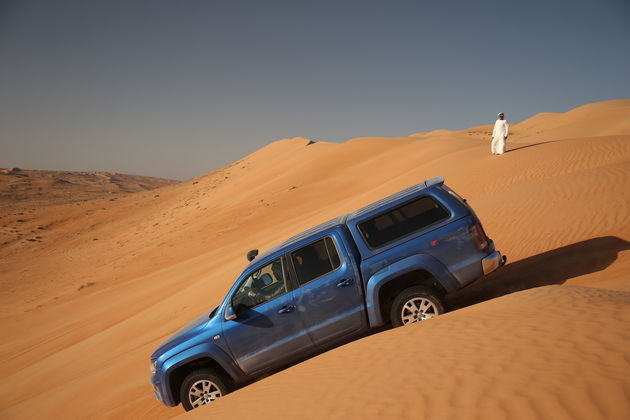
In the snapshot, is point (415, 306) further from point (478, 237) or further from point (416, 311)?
point (478, 237)

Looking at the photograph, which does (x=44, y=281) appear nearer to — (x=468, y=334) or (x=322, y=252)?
(x=322, y=252)

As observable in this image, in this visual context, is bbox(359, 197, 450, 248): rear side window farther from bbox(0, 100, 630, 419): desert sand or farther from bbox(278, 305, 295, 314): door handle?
bbox(278, 305, 295, 314): door handle

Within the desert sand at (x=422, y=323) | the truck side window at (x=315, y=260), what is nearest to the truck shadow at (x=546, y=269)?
the desert sand at (x=422, y=323)

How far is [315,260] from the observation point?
5.19 meters

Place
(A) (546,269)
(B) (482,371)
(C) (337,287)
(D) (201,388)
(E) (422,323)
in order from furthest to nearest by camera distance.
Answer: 1. (A) (546,269)
2. (D) (201,388)
3. (C) (337,287)
4. (E) (422,323)
5. (B) (482,371)

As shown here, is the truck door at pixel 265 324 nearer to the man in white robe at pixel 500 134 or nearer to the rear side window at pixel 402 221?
the rear side window at pixel 402 221

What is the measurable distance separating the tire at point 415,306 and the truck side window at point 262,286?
1.50 m

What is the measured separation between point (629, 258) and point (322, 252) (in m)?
5.38

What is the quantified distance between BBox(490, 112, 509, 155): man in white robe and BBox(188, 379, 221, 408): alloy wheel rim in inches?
582

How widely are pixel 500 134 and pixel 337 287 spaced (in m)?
14.1

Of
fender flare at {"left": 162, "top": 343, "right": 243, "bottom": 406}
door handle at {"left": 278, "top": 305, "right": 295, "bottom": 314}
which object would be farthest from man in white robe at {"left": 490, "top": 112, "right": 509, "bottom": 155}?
fender flare at {"left": 162, "top": 343, "right": 243, "bottom": 406}

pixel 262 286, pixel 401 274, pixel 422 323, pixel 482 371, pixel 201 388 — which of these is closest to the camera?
pixel 482 371

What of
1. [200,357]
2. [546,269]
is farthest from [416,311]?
[546,269]

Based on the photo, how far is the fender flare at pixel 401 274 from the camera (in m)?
4.90
